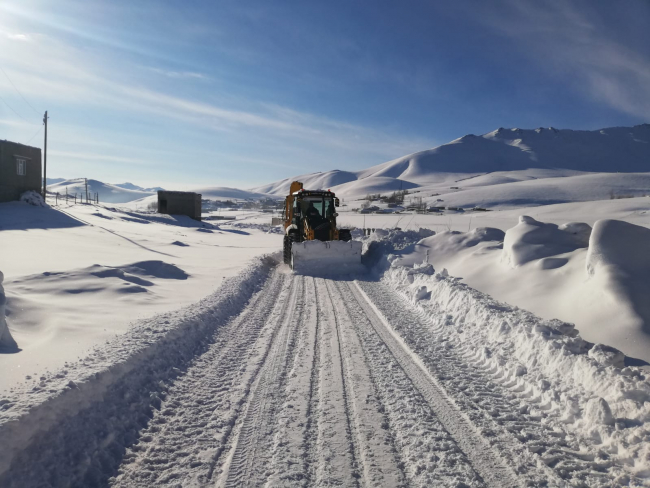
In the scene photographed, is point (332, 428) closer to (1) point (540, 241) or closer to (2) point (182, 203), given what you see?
(1) point (540, 241)

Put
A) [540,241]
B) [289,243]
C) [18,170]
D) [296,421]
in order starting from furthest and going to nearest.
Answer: [18,170] < [289,243] < [540,241] < [296,421]

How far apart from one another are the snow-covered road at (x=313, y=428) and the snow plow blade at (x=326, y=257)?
7.09m

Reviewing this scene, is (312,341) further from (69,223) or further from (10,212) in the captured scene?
(10,212)

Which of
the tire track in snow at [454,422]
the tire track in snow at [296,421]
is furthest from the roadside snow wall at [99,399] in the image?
the tire track in snow at [454,422]

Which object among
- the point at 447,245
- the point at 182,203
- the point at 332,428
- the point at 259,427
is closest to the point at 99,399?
the point at 259,427

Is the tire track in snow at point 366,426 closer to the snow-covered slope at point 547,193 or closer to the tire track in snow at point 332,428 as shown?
the tire track in snow at point 332,428

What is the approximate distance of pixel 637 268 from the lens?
231 inches

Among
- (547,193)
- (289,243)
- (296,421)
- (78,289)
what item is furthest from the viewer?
(547,193)

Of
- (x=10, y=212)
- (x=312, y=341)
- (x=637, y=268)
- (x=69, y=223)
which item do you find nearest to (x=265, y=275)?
(x=312, y=341)

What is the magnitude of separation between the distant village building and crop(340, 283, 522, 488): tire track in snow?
2919cm

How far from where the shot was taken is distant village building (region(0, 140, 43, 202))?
983 inches

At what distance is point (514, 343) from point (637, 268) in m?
2.40

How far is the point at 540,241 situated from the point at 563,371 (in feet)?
17.5

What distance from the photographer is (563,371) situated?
14.2ft
